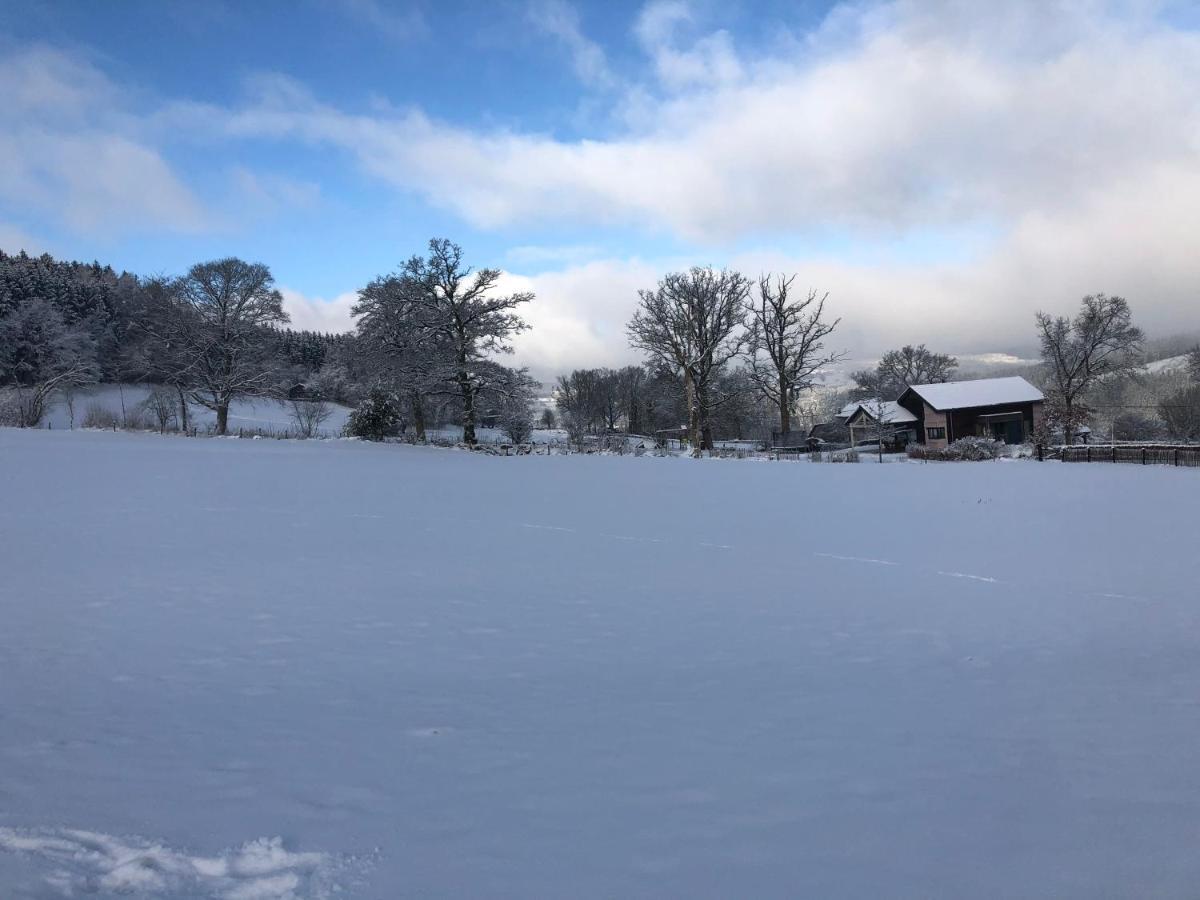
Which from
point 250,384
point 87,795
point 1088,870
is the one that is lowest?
point 1088,870

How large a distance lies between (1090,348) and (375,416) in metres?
42.9

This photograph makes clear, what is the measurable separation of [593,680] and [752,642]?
62.4 inches

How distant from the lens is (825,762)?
350cm

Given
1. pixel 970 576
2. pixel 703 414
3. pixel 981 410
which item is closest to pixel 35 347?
pixel 703 414

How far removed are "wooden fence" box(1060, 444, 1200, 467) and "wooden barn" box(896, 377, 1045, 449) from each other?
48.6 feet

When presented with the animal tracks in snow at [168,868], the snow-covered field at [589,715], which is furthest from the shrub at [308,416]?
the animal tracks in snow at [168,868]

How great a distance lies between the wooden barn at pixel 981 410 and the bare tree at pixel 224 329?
40177 mm

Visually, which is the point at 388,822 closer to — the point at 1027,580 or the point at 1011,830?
the point at 1011,830

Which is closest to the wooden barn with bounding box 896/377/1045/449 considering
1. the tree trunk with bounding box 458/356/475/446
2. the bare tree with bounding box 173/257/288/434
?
the tree trunk with bounding box 458/356/475/446

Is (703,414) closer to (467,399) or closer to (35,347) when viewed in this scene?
(467,399)

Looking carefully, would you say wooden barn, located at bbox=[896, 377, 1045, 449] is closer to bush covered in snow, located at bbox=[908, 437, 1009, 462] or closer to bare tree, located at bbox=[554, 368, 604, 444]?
bush covered in snow, located at bbox=[908, 437, 1009, 462]

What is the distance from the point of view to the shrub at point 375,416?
110 ft

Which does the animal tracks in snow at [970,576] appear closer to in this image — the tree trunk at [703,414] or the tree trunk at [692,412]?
the tree trunk at [692,412]

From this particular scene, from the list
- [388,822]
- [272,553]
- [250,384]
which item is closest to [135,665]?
[388,822]
